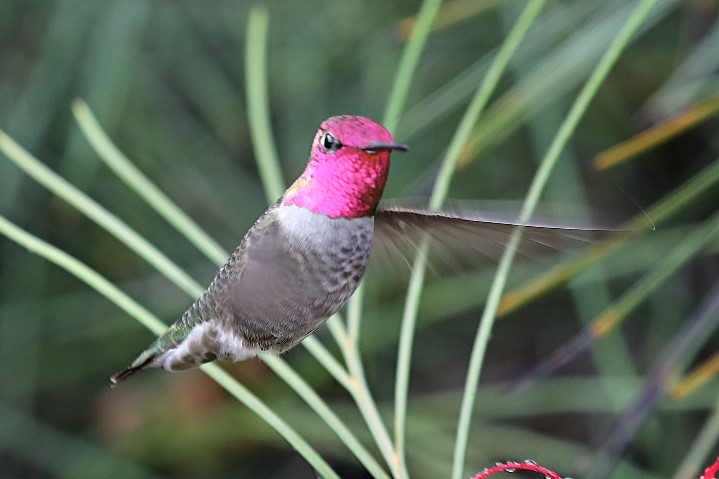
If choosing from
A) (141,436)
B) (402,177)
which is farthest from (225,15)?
(141,436)

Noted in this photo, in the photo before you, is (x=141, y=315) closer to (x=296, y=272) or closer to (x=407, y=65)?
(x=296, y=272)

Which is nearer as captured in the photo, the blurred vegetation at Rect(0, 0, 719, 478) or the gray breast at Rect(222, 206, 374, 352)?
the gray breast at Rect(222, 206, 374, 352)

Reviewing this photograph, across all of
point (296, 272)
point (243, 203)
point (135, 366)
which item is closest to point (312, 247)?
point (296, 272)

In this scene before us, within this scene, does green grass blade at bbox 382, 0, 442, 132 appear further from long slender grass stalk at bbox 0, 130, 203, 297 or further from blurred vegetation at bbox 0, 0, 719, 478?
blurred vegetation at bbox 0, 0, 719, 478

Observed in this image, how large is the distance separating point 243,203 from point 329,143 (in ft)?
3.06

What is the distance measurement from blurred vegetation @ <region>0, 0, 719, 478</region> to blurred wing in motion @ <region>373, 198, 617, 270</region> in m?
0.62

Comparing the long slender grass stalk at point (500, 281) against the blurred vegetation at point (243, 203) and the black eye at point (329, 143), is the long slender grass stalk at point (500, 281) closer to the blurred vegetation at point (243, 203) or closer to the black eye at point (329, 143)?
the black eye at point (329, 143)

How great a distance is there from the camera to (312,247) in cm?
42

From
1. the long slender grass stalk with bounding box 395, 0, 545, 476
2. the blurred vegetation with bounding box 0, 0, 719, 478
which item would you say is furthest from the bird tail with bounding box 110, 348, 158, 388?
the blurred vegetation with bounding box 0, 0, 719, 478

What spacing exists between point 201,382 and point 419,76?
0.51 meters

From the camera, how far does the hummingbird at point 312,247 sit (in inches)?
15.5

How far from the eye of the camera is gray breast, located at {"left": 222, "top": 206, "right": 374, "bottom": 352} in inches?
16.5

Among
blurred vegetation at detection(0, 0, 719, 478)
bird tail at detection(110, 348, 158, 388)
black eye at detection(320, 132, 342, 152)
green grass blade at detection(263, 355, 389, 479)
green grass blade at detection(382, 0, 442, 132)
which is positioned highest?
blurred vegetation at detection(0, 0, 719, 478)

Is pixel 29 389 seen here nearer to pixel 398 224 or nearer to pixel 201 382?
pixel 201 382
